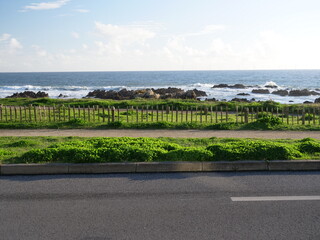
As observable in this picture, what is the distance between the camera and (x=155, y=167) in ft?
23.4

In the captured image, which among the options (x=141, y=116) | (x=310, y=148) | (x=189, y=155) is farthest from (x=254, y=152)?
(x=141, y=116)

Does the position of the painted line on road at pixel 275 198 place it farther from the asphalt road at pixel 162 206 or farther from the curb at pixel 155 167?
the curb at pixel 155 167

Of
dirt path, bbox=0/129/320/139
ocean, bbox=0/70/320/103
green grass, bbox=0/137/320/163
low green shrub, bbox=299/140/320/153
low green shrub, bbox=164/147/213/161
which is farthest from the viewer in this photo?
ocean, bbox=0/70/320/103

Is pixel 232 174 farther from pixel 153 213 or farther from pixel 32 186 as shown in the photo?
pixel 32 186

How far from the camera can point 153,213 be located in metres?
5.10

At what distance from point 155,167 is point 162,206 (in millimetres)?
1805

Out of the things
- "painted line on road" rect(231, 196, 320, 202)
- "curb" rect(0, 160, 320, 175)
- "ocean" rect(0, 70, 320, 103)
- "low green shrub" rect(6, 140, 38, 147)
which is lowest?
"ocean" rect(0, 70, 320, 103)

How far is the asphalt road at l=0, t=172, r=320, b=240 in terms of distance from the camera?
452 centimetres

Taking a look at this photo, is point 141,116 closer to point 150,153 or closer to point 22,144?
point 22,144

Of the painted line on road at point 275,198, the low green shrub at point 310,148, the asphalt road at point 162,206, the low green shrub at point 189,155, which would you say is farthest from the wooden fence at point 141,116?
the painted line on road at point 275,198

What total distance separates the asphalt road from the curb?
0.70ft

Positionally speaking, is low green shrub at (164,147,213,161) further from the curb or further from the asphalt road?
the asphalt road

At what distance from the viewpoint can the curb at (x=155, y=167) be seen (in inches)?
276

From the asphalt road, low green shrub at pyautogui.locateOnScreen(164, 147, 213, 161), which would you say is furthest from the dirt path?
the asphalt road
